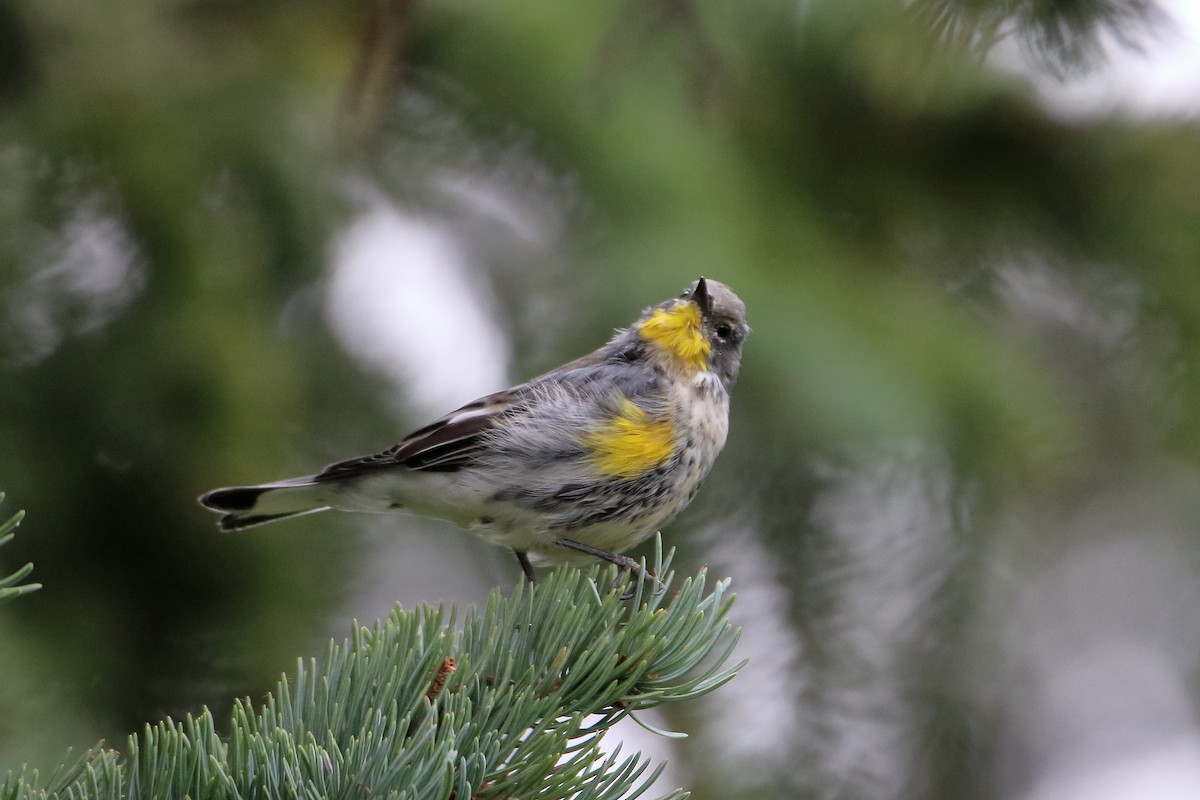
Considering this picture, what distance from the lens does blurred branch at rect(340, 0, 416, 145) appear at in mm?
2797

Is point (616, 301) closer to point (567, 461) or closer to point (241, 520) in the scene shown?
point (567, 461)

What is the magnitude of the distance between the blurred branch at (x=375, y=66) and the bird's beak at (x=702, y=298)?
119cm

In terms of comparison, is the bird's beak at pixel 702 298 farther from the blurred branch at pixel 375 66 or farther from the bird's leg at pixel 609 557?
the blurred branch at pixel 375 66

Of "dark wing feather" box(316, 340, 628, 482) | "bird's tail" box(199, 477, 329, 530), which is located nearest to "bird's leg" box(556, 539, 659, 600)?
"dark wing feather" box(316, 340, 628, 482)

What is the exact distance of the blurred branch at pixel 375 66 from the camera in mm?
2797

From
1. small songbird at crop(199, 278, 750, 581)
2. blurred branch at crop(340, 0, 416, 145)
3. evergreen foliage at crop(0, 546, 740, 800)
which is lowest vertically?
evergreen foliage at crop(0, 546, 740, 800)

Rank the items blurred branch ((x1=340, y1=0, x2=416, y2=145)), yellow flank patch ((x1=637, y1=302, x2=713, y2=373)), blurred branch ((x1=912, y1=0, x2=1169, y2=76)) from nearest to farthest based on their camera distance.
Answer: blurred branch ((x1=912, y1=0, x2=1169, y2=76)) < blurred branch ((x1=340, y1=0, x2=416, y2=145)) < yellow flank patch ((x1=637, y1=302, x2=713, y2=373))

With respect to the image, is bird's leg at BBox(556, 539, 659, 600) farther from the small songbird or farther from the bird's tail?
the bird's tail

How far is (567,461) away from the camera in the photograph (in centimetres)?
356

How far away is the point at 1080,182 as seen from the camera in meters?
3.85

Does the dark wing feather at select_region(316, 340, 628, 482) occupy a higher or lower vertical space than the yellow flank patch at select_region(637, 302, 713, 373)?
lower

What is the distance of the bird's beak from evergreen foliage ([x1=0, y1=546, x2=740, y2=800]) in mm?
1569

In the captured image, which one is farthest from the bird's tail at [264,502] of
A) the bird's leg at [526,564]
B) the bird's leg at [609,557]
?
the bird's leg at [609,557]

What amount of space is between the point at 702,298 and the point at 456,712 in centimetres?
225
